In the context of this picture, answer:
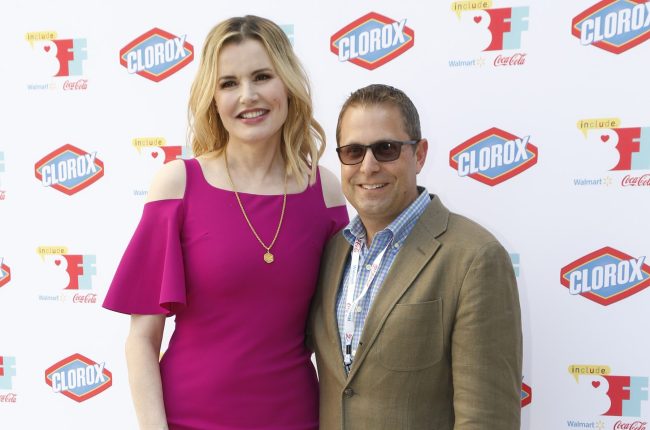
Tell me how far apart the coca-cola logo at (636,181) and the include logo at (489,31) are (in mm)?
639

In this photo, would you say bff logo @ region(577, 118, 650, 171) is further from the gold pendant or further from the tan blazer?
the gold pendant

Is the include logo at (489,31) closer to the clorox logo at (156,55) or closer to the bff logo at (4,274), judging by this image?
the clorox logo at (156,55)

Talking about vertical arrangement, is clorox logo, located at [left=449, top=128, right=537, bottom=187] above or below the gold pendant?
above

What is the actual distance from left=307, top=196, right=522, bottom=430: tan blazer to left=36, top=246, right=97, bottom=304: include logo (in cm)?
176

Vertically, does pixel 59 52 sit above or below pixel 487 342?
above

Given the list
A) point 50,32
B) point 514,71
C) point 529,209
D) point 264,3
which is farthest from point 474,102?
point 50,32

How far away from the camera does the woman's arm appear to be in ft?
4.57

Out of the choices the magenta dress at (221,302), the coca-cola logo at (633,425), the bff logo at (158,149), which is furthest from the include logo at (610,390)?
the bff logo at (158,149)

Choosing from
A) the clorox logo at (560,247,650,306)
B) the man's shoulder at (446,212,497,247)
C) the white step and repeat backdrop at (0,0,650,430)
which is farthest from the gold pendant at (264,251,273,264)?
the clorox logo at (560,247,650,306)

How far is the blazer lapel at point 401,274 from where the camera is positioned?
47.5 inches

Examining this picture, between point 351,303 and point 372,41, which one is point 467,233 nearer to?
point 351,303

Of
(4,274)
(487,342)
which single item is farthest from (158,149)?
(487,342)

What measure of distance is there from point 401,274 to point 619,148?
1469mm

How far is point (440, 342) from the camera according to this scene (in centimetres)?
117
